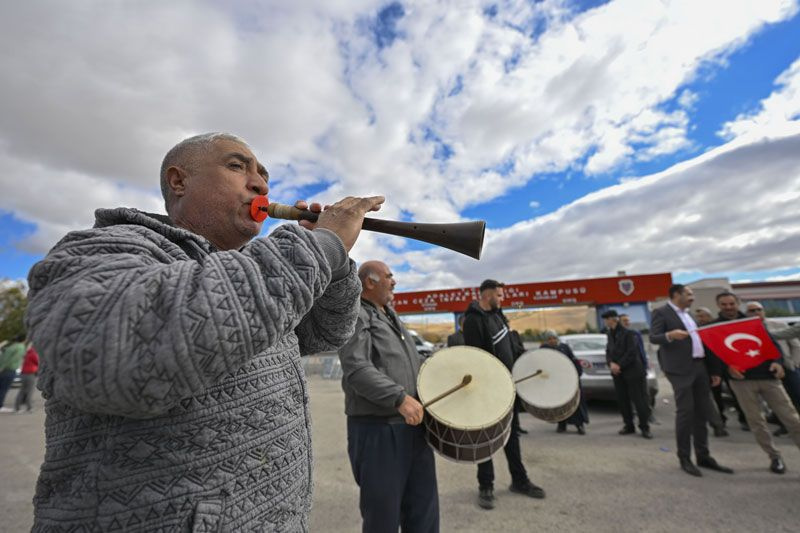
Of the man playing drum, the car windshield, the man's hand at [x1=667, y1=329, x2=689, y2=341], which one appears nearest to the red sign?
the car windshield

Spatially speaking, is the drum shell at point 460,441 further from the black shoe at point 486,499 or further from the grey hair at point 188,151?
the grey hair at point 188,151

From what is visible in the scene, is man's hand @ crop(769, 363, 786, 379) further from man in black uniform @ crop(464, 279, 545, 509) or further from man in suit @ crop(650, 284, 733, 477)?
man in black uniform @ crop(464, 279, 545, 509)

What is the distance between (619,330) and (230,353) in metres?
7.44

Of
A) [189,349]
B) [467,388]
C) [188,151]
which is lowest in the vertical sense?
[467,388]

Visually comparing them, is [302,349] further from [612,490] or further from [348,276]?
[612,490]

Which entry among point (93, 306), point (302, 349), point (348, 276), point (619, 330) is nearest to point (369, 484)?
point (302, 349)

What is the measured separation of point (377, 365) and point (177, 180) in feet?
6.00

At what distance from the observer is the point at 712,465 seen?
14.6ft

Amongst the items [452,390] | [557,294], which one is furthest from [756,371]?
[557,294]

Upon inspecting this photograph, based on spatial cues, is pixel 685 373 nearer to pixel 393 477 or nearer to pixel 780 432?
pixel 780 432

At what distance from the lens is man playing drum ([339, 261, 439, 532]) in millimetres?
2418

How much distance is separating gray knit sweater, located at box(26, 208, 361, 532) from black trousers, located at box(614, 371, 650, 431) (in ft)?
21.5

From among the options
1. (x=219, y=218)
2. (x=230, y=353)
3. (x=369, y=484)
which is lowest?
(x=369, y=484)

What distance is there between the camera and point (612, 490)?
396 cm
